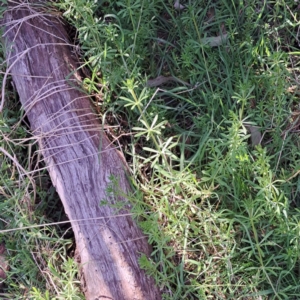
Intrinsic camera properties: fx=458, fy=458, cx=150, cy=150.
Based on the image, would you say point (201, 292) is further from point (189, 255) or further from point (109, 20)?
point (109, 20)

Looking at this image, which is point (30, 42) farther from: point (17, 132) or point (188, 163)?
point (188, 163)

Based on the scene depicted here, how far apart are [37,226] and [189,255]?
0.92 metres

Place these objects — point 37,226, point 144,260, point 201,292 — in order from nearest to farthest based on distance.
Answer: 1. point 144,260
2. point 201,292
3. point 37,226

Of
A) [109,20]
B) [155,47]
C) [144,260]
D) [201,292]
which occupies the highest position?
[109,20]

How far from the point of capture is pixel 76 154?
2.68 meters

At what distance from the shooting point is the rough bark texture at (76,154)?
8.20ft

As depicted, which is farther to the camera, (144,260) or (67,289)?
(67,289)

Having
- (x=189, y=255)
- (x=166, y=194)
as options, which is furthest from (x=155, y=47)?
(x=189, y=255)

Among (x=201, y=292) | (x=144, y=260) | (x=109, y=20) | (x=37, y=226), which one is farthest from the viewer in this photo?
(x=109, y=20)

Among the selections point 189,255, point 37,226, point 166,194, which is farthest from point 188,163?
point 37,226

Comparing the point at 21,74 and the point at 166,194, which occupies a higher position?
the point at 21,74

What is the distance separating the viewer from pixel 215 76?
2867mm

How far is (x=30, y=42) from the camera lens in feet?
9.44

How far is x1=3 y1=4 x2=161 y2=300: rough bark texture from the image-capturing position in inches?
98.3
